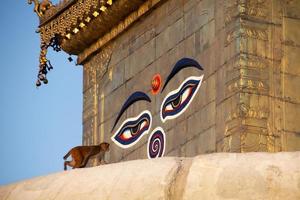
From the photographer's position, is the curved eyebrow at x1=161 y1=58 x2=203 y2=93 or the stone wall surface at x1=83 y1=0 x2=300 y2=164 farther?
the curved eyebrow at x1=161 y1=58 x2=203 y2=93

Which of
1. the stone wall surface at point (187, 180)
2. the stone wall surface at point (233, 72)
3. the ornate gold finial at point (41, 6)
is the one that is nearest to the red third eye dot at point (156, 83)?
the stone wall surface at point (233, 72)

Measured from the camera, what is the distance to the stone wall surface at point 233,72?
52.6 feet

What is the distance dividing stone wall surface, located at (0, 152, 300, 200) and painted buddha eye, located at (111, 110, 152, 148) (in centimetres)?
1218

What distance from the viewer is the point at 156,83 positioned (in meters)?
18.7

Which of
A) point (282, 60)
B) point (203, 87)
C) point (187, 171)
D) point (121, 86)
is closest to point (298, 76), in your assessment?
point (282, 60)

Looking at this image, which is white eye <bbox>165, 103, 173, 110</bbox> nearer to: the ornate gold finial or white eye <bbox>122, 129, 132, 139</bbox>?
white eye <bbox>122, 129, 132, 139</bbox>

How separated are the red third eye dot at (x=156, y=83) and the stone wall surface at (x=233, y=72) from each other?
0.33ft

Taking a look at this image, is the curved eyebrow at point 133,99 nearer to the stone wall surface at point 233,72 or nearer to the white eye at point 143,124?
the stone wall surface at point 233,72

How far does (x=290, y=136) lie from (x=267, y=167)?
10.2m

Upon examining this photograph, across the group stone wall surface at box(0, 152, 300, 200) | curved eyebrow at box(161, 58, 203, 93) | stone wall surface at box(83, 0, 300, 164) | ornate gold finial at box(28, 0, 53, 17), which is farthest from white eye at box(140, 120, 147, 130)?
stone wall surface at box(0, 152, 300, 200)

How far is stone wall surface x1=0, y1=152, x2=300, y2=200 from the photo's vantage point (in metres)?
5.97

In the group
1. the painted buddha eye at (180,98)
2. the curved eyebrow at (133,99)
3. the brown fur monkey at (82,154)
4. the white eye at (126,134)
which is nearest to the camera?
the painted buddha eye at (180,98)

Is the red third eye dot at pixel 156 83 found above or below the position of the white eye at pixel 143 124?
above

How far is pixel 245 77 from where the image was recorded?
53.3 ft
